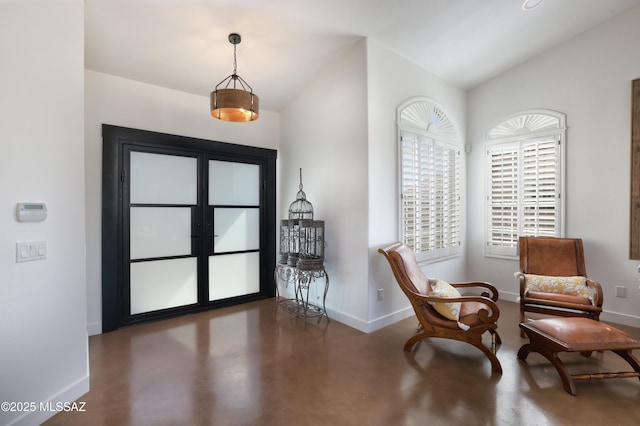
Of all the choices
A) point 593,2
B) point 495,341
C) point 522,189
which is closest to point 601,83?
point 593,2

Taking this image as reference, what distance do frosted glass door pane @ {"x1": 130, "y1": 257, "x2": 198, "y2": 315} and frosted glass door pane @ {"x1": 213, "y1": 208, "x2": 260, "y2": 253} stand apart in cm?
44

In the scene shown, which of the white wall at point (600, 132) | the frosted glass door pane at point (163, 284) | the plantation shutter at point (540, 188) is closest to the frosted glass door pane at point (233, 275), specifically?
the frosted glass door pane at point (163, 284)

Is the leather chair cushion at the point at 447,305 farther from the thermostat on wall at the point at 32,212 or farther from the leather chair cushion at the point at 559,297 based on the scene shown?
the thermostat on wall at the point at 32,212

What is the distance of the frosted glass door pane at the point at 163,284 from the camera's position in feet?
11.9

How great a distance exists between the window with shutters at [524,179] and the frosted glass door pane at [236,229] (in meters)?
3.46

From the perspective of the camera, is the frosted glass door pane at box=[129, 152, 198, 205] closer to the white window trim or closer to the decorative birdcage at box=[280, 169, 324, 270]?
the decorative birdcage at box=[280, 169, 324, 270]

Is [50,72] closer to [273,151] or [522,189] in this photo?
[273,151]

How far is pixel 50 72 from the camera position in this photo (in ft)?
6.57

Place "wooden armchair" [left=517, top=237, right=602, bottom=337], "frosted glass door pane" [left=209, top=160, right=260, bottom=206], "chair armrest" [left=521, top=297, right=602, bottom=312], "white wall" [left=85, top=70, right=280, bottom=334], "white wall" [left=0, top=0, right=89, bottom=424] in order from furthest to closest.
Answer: "frosted glass door pane" [left=209, top=160, right=260, bottom=206]
"white wall" [left=85, top=70, right=280, bottom=334]
"wooden armchair" [left=517, top=237, right=602, bottom=337]
"chair armrest" [left=521, top=297, right=602, bottom=312]
"white wall" [left=0, top=0, right=89, bottom=424]

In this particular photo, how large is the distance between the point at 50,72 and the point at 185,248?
236 cm

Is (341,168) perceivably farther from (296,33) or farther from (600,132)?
(600,132)

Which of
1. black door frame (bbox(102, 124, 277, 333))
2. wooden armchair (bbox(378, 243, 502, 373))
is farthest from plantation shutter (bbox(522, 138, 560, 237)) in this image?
black door frame (bbox(102, 124, 277, 333))

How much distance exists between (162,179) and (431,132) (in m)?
3.48

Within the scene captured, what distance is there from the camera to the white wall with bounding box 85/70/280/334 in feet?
10.7
